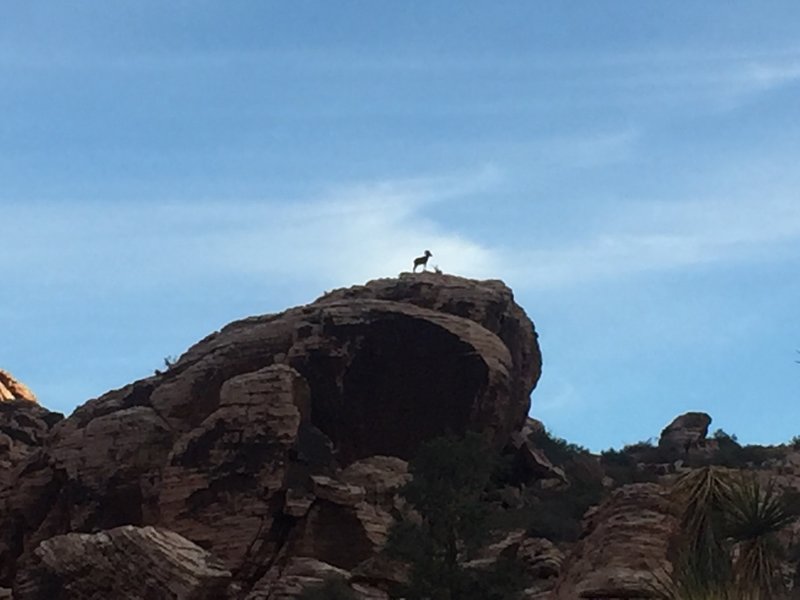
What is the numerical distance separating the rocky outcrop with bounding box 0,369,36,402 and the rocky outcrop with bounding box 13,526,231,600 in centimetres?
2544

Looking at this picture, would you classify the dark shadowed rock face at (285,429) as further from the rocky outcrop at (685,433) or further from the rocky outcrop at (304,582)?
the rocky outcrop at (685,433)

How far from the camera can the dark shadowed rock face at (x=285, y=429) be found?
3909 cm

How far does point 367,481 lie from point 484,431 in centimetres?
483

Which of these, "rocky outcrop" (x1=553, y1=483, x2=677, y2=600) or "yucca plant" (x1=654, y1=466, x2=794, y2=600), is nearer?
"yucca plant" (x1=654, y1=466, x2=794, y2=600)

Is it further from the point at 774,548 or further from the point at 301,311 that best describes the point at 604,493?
the point at 774,548

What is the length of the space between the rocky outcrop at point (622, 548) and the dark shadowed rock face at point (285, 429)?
10850 mm

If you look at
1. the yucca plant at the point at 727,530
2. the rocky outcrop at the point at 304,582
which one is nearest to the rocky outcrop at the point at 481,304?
the rocky outcrop at the point at 304,582

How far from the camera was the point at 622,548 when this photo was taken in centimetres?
2638

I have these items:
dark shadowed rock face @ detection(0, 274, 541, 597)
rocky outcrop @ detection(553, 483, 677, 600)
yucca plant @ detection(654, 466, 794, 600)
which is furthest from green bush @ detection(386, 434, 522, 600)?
yucca plant @ detection(654, 466, 794, 600)

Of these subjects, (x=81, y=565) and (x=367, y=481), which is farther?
(x=367, y=481)

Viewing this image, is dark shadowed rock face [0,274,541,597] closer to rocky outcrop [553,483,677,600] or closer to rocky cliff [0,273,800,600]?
rocky cliff [0,273,800,600]

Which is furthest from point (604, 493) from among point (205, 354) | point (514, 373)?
point (205, 354)

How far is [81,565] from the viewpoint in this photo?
35.3m

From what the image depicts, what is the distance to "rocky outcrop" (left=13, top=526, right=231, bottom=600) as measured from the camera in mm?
34281
